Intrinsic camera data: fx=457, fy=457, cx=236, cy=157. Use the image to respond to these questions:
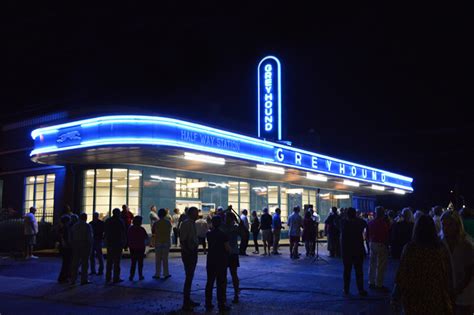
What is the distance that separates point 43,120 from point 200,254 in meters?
10.6

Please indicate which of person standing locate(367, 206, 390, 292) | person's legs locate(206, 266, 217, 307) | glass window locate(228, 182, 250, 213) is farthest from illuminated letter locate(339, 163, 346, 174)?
person's legs locate(206, 266, 217, 307)

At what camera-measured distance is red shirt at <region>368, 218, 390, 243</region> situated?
10602 mm

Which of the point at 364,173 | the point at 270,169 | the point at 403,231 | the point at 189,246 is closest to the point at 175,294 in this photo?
the point at 189,246

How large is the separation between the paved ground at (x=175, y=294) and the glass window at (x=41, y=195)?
7.31 meters

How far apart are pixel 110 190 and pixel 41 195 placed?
199 inches

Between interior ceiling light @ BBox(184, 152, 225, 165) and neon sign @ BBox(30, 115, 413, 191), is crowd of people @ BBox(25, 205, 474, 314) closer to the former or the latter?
interior ceiling light @ BBox(184, 152, 225, 165)

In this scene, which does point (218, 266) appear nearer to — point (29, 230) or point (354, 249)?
point (354, 249)

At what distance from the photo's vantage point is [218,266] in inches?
328

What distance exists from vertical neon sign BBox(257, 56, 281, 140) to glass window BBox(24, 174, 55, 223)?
1156 cm

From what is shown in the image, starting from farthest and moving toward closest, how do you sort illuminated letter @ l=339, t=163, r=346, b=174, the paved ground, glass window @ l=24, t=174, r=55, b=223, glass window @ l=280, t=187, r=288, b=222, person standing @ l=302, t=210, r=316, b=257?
glass window @ l=280, t=187, r=288, b=222 < illuminated letter @ l=339, t=163, r=346, b=174 < glass window @ l=24, t=174, r=55, b=223 < person standing @ l=302, t=210, r=316, b=257 < the paved ground

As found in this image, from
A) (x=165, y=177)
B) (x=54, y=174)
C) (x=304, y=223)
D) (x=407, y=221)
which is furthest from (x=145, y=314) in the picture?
(x=54, y=174)

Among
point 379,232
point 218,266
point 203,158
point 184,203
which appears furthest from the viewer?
point 184,203

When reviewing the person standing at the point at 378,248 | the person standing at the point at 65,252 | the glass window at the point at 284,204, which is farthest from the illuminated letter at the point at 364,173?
the person standing at the point at 65,252

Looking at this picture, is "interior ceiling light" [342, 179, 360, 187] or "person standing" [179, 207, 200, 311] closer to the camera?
"person standing" [179, 207, 200, 311]
